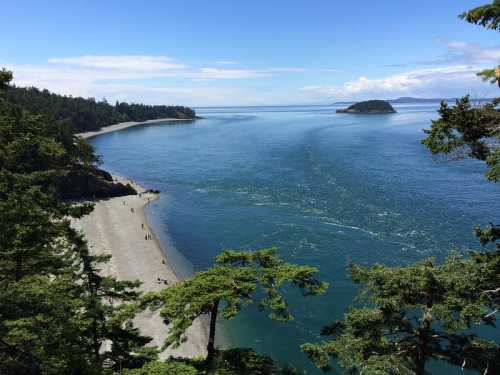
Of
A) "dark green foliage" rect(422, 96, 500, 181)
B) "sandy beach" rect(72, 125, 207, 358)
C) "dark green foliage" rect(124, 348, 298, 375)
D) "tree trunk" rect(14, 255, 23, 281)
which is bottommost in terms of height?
"sandy beach" rect(72, 125, 207, 358)

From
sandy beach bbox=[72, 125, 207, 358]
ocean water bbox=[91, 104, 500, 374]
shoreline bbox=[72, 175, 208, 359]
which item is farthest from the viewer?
ocean water bbox=[91, 104, 500, 374]

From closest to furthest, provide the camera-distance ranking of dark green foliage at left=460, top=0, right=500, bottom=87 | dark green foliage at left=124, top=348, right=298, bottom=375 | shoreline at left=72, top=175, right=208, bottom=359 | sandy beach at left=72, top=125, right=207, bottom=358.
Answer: dark green foliage at left=460, top=0, right=500, bottom=87 < dark green foliage at left=124, top=348, right=298, bottom=375 < shoreline at left=72, top=175, right=208, bottom=359 < sandy beach at left=72, top=125, right=207, bottom=358

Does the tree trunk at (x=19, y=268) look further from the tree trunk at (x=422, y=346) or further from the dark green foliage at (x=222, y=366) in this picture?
the tree trunk at (x=422, y=346)

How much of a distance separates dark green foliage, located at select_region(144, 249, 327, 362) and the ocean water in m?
7.86

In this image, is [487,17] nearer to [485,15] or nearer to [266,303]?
[485,15]

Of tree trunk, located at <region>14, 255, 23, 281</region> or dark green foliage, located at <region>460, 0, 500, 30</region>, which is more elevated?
dark green foliage, located at <region>460, 0, 500, 30</region>

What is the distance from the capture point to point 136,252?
49.1 meters

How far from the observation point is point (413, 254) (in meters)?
46.4

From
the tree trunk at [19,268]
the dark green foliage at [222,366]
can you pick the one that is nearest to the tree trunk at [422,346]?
the dark green foliage at [222,366]

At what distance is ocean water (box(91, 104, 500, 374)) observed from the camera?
37.4 meters

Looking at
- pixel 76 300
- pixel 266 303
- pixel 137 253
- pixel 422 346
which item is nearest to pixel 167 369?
pixel 266 303

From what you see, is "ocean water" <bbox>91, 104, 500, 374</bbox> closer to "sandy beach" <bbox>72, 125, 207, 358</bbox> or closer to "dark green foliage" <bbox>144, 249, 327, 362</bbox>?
"sandy beach" <bbox>72, 125, 207, 358</bbox>

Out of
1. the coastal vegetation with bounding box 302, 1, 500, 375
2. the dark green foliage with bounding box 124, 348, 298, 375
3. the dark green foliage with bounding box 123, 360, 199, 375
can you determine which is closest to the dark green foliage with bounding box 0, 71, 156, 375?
the dark green foliage with bounding box 123, 360, 199, 375

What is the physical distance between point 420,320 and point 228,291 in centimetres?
781
